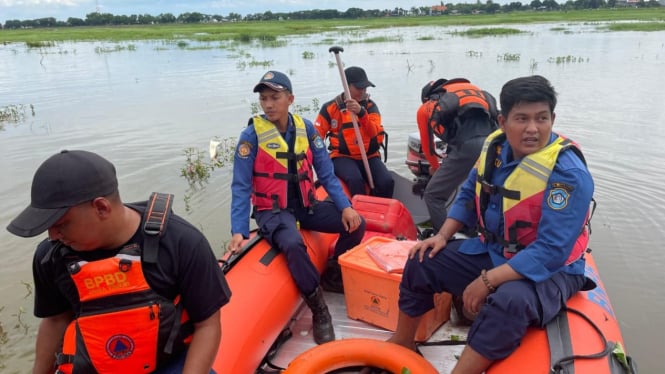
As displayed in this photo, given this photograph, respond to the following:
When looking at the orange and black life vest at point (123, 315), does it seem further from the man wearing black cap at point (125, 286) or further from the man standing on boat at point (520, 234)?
the man standing on boat at point (520, 234)

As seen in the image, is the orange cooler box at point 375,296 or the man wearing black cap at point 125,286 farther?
the orange cooler box at point 375,296

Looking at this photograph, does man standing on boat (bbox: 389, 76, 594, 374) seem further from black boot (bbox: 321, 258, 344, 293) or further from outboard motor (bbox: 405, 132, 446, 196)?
outboard motor (bbox: 405, 132, 446, 196)

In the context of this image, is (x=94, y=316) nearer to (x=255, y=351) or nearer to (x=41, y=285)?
(x=41, y=285)

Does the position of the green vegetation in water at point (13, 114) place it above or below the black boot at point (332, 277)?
above

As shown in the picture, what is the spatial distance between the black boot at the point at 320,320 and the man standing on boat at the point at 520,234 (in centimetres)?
83

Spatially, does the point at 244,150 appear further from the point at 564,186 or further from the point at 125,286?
the point at 564,186

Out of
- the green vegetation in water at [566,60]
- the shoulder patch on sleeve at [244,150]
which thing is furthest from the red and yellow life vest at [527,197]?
the green vegetation in water at [566,60]

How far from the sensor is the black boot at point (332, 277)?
11.5 ft

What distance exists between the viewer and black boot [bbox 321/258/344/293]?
3514 millimetres

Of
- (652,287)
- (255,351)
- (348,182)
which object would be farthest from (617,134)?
(255,351)

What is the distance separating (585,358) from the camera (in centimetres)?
187

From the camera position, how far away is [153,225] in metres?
1.56

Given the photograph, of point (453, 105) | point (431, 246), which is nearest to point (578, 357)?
point (431, 246)

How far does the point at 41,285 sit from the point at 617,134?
8.50 metres
